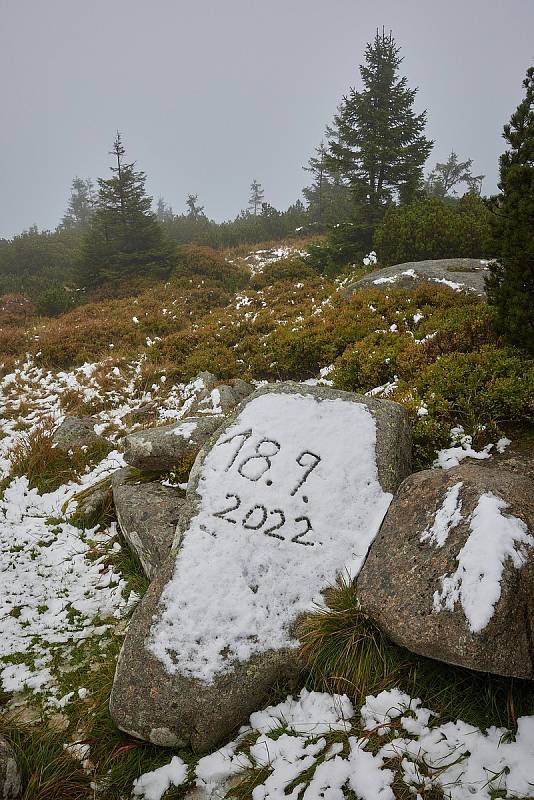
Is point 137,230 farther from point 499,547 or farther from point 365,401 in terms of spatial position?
point 499,547

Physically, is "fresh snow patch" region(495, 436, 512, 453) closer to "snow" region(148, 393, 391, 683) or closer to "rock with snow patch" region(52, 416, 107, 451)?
"snow" region(148, 393, 391, 683)

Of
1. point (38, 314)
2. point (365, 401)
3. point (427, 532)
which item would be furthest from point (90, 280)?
point (427, 532)

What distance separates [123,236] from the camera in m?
18.3

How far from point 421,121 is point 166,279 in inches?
462

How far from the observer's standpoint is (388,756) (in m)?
2.43

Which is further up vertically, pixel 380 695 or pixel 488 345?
pixel 488 345

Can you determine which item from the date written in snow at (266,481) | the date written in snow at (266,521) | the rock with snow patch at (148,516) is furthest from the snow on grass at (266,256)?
the date written in snow at (266,521)

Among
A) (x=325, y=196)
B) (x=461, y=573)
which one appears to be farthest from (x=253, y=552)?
(x=325, y=196)

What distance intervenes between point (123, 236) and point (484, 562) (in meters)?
19.6

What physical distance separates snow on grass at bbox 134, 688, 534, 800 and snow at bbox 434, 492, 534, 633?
0.66 m

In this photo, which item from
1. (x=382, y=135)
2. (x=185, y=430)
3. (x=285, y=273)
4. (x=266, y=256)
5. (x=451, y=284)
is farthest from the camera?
(x=266, y=256)

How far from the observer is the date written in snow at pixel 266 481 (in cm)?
383

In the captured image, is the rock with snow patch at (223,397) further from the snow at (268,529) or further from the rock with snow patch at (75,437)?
the snow at (268,529)

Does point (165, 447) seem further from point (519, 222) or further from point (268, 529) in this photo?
Result: point (519, 222)
